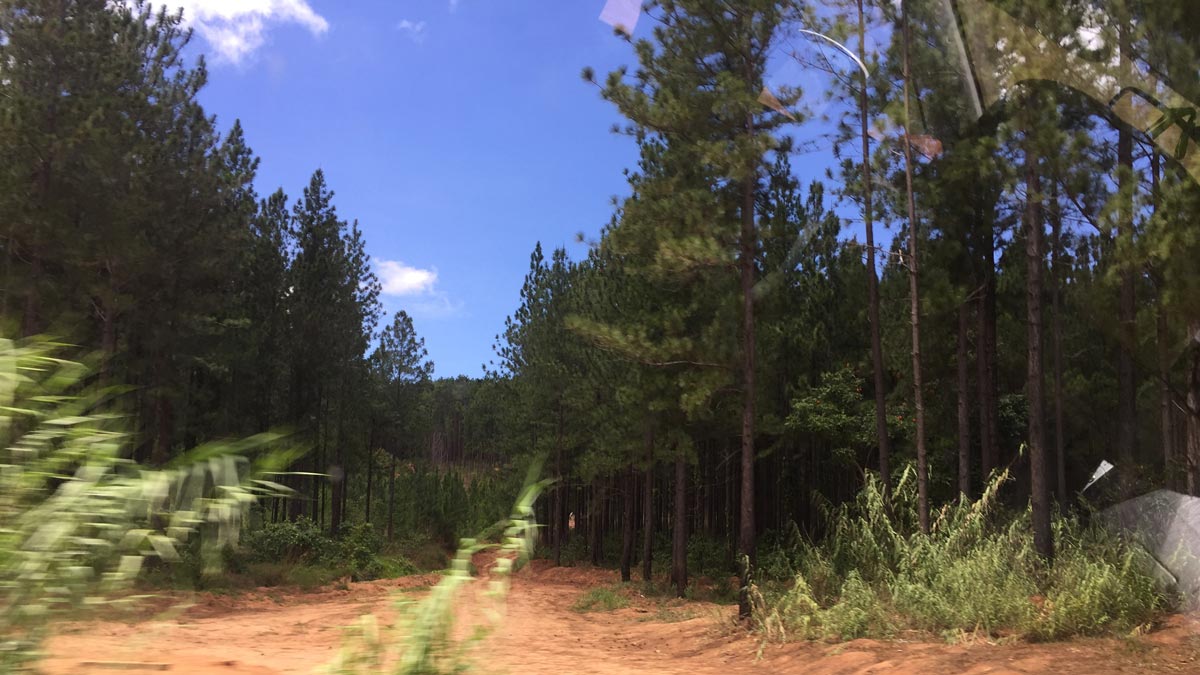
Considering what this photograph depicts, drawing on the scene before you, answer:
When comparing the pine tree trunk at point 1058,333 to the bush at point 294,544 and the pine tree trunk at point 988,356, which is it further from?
the bush at point 294,544

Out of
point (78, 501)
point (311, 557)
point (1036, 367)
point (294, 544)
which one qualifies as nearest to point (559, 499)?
point (311, 557)

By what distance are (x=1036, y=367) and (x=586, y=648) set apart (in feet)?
22.3

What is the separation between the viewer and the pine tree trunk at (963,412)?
15.1 metres

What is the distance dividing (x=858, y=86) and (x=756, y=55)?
187cm

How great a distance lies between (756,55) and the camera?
12930 millimetres

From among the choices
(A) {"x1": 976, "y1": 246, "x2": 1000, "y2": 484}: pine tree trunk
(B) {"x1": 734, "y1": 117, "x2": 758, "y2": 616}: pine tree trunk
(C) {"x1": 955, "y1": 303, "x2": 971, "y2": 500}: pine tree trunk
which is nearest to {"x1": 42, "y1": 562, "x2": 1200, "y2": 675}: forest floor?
(B) {"x1": 734, "y1": 117, "x2": 758, "y2": 616}: pine tree trunk

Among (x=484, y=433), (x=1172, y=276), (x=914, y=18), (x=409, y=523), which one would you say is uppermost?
(x=914, y=18)

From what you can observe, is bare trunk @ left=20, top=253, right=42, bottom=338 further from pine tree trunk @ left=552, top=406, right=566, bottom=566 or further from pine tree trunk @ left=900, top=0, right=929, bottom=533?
pine tree trunk @ left=552, top=406, right=566, bottom=566

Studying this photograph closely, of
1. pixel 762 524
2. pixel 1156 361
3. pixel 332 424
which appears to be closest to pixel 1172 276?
pixel 1156 361

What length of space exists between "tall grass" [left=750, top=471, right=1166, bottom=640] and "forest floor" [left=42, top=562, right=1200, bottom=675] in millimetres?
275

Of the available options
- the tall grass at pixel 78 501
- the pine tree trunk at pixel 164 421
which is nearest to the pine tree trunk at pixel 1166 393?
the tall grass at pixel 78 501

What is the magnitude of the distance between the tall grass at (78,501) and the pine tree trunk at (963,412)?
1397cm

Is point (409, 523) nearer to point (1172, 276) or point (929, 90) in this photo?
point (929, 90)

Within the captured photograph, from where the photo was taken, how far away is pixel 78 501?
2117mm
